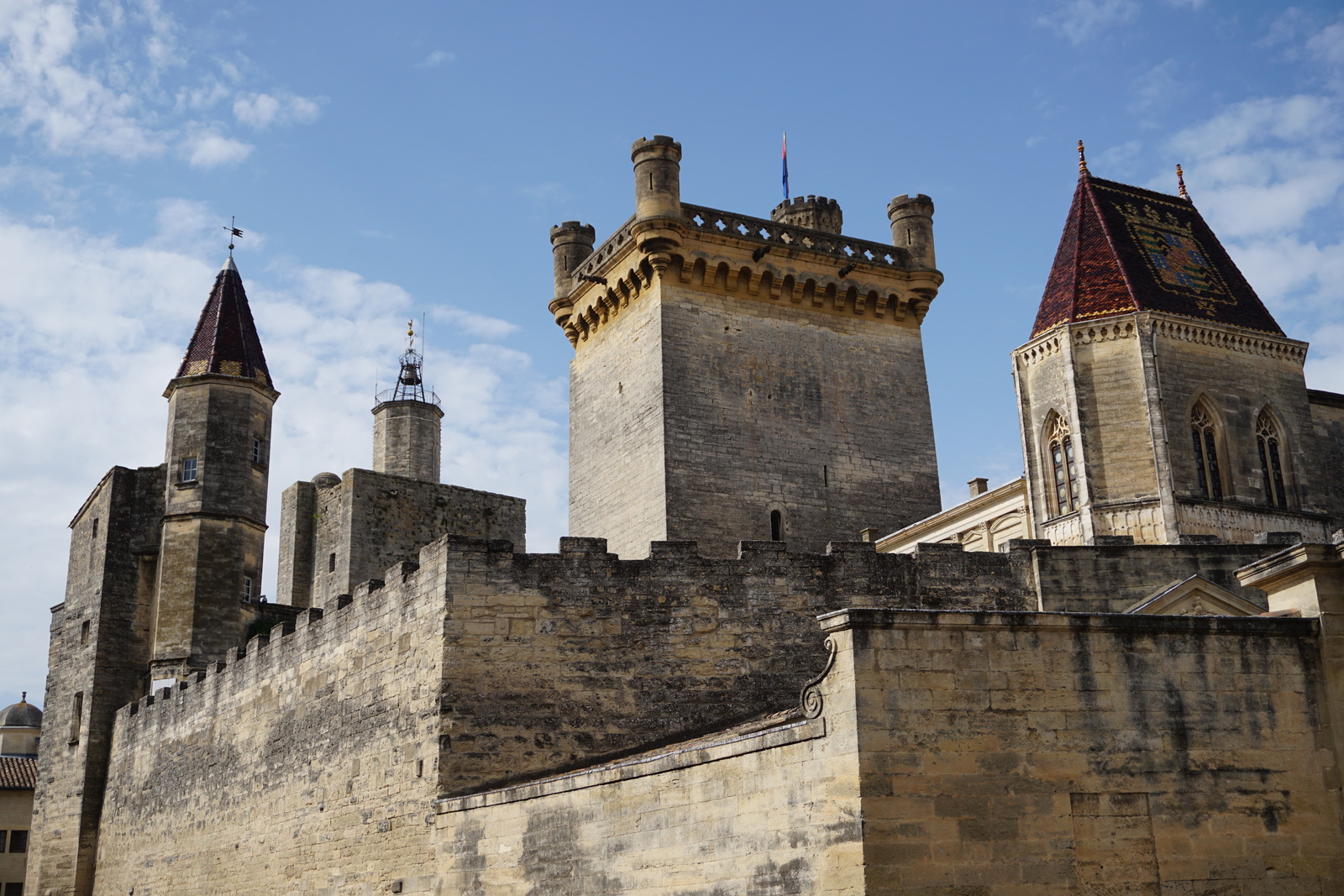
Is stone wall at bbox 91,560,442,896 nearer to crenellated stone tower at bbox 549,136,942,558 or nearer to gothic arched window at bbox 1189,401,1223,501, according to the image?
crenellated stone tower at bbox 549,136,942,558

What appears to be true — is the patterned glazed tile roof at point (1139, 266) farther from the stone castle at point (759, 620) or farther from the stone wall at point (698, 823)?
the stone wall at point (698, 823)

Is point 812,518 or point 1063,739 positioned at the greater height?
point 812,518

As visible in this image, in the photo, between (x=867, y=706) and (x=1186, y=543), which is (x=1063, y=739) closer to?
(x=867, y=706)

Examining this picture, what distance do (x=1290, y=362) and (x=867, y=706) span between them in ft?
50.9

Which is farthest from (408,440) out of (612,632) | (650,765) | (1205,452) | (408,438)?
(650,765)

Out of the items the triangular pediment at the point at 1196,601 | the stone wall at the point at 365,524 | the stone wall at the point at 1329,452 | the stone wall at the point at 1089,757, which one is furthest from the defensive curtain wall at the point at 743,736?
the stone wall at the point at 365,524

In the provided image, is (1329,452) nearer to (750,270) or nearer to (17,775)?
(750,270)

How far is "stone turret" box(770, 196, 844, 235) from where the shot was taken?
27719 mm

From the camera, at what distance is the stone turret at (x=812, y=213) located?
27.7m

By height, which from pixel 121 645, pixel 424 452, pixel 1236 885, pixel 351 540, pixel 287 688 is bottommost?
pixel 1236 885

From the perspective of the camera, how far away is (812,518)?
2305 cm

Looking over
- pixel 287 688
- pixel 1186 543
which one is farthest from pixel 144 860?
pixel 1186 543

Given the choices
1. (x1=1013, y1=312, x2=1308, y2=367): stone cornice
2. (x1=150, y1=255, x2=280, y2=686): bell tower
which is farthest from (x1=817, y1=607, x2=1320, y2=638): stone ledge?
(x1=150, y1=255, x2=280, y2=686): bell tower

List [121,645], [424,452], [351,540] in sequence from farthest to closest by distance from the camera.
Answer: [424,452] → [351,540] → [121,645]
